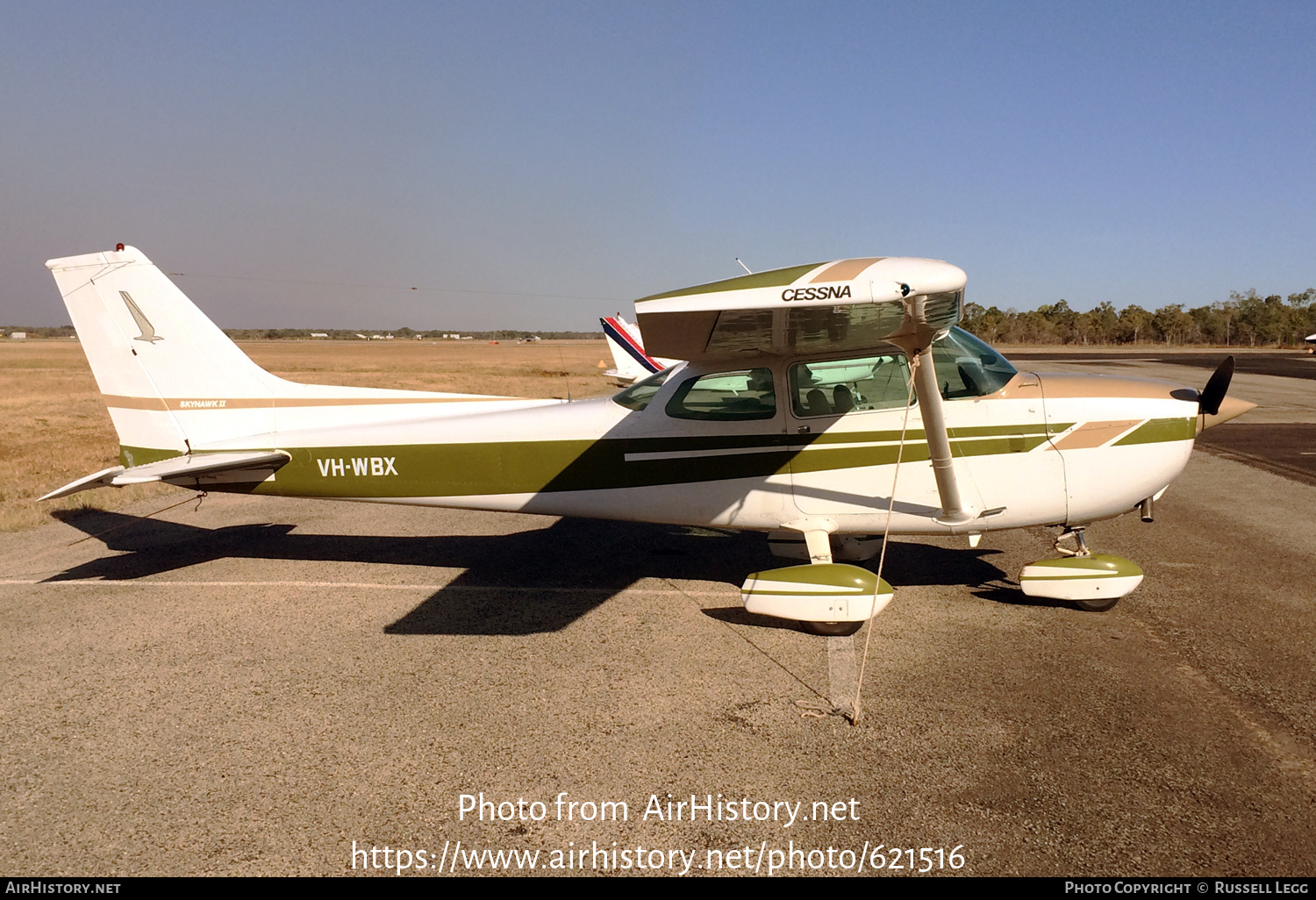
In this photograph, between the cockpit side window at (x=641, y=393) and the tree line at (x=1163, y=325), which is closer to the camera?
the cockpit side window at (x=641, y=393)

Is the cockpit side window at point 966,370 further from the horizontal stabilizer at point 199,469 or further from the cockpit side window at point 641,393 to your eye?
the horizontal stabilizer at point 199,469

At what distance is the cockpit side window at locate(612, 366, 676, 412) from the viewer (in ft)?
19.7

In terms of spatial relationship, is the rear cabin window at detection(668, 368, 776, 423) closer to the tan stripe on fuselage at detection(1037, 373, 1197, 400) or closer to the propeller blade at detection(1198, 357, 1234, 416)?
the tan stripe on fuselage at detection(1037, 373, 1197, 400)

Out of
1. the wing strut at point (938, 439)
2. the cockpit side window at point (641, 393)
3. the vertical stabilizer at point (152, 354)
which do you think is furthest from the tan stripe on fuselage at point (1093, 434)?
the vertical stabilizer at point (152, 354)

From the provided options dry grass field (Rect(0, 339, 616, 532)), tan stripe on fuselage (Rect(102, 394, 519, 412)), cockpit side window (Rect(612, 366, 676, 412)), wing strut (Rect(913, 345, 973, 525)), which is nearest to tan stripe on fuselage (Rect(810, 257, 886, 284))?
wing strut (Rect(913, 345, 973, 525))

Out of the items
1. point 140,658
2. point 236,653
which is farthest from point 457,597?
point 140,658

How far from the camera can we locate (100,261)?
6629mm

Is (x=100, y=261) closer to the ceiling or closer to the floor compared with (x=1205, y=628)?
closer to the ceiling

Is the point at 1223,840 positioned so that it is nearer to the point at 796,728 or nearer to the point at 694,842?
the point at 796,728

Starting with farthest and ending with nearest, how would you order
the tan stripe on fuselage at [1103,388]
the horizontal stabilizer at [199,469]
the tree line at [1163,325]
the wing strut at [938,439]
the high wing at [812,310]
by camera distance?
the tree line at [1163,325], the horizontal stabilizer at [199,469], the tan stripe on fuselage at [1103,388], the wing strut at [938,439], the high wing at [812,310]

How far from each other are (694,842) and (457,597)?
3.57 meters

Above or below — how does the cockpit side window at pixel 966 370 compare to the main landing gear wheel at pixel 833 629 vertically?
above

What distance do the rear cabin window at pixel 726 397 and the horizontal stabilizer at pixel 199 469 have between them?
3.60 metres

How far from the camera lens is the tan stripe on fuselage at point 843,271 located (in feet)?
11.8
